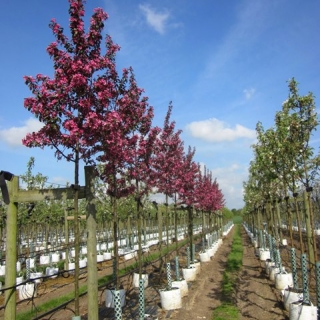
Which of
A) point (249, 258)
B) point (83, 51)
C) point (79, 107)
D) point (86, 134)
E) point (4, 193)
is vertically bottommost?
point (249, 258)

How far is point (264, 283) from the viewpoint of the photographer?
43.3 feet

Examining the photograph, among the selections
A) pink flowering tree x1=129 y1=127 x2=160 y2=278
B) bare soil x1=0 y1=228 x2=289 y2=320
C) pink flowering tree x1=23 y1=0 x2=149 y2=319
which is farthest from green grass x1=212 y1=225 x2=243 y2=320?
pink flowering tree x1=23 y1=0 x2=149 y2=319

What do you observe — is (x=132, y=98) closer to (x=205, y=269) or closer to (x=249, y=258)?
(x=205, y=269)

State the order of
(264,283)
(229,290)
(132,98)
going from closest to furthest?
(132,98), (229,290), (264,283)

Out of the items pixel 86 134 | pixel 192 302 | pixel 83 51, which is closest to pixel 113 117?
pixel 86 134

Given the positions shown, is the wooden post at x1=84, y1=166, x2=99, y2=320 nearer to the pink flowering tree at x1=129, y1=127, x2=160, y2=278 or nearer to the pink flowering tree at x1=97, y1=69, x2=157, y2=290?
the pink flowering tree at x1=97, y1=69, x2=157, y2=290

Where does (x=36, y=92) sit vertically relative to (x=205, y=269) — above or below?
above

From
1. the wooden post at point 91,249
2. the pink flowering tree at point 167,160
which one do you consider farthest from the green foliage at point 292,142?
the wooden post at point 91,249

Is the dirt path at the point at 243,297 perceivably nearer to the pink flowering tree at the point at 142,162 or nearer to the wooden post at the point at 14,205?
the pink flowering tree at the point at 142,162

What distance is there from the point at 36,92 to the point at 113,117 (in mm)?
1186

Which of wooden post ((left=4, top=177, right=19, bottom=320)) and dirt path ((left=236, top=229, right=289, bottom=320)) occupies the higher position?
wooden post ((left=4, top=177, right=19, bottom=320))

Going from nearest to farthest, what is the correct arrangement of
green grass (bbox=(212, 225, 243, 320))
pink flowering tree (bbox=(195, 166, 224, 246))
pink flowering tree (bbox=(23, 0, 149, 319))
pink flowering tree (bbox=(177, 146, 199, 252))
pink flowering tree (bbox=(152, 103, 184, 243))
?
pink flowering tree (bbox=(23, 0, 149, 319))
green grass (bbox=(212, 225, 243, 320))
pink flowering tree (bbox=(152, 103, 184, 243))
pink flowering tree (bbox=(177, 146, 199, 252))
pink flowering tree (bbox=(195, 166, 224, 246))

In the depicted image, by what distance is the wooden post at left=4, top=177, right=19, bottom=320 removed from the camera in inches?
210

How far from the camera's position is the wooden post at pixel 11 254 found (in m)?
5.33
